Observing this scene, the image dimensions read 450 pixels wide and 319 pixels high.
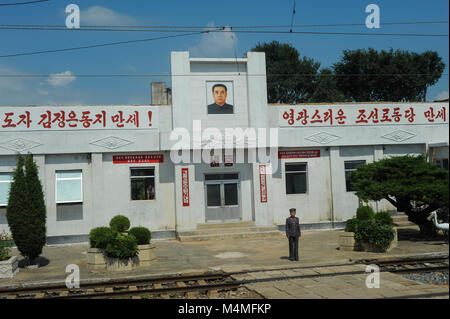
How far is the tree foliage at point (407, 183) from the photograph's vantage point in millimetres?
16594

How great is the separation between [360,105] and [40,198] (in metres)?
16.4

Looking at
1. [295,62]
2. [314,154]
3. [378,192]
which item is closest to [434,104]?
[314,154]

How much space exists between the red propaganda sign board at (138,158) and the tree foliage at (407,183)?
9.42 m

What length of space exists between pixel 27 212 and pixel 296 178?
1328 cm

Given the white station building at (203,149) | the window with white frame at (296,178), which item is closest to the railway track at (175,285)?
the white station building at (203,149)

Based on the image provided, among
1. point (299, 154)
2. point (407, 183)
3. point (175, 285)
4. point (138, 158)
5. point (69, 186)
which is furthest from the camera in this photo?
point (299, 154)

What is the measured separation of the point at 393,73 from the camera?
47000 millimetres

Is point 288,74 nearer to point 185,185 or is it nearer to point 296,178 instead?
point 296,178

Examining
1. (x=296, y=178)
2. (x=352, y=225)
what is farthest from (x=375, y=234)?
(x=296, y=178)

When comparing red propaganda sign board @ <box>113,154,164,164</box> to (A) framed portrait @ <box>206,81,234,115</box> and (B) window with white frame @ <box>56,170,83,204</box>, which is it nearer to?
(B) window with white frame @ <box>56,170,83,204</box>

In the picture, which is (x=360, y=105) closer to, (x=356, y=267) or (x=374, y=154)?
(x=374, y=154)

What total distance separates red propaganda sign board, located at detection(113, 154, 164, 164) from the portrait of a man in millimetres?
3478

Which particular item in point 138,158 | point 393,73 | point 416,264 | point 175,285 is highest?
point 393,73

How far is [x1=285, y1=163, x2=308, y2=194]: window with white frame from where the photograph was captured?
905 inches
